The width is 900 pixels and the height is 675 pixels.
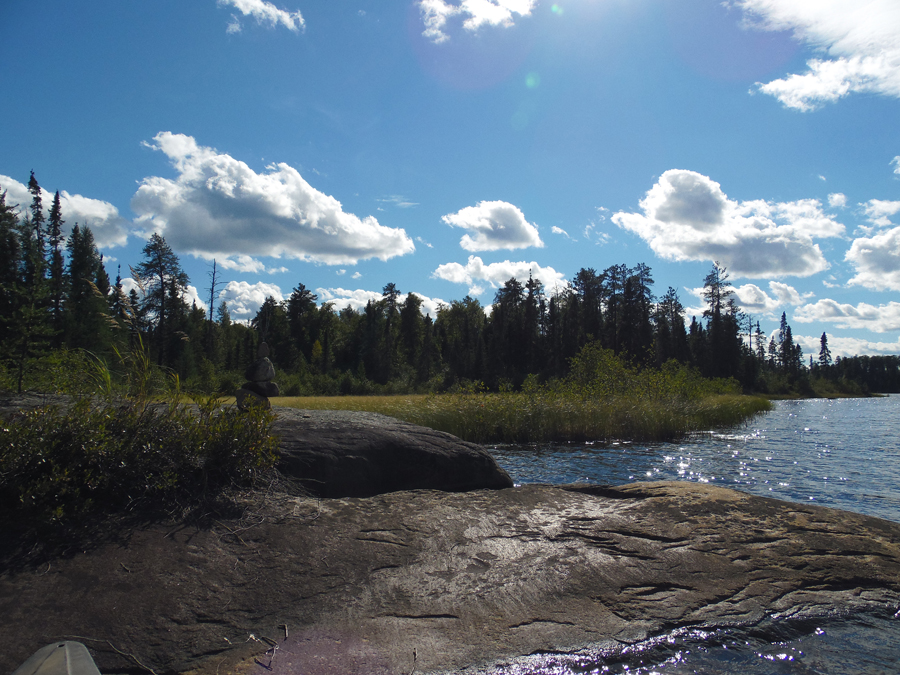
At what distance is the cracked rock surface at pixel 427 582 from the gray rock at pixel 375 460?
2.28ft

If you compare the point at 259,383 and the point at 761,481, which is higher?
the point at 259,383

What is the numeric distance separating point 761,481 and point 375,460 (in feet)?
30.4

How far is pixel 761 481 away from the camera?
35.3ft

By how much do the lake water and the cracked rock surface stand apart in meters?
0.18

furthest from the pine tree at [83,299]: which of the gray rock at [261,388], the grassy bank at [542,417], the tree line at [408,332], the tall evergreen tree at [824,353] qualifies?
the tall evergreen tree at [824,353]

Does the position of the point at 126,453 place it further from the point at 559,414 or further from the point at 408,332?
the point at 408,332

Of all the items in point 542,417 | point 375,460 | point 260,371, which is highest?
point 260,371

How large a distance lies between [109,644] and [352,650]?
145cm

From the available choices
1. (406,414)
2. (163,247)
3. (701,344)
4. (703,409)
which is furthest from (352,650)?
(701,344)

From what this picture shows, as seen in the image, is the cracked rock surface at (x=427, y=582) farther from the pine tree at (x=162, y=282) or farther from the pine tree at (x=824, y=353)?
the pine tree at (x=824, y=353)

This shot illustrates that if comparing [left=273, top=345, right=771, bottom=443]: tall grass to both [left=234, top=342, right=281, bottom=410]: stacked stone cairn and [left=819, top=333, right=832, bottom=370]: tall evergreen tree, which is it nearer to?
[left=234, top=342, right=281, bottom=410]: stacked stone cairn

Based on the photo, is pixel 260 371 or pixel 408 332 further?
pixel 408 332

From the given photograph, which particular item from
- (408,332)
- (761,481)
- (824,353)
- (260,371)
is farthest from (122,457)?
(824,353)

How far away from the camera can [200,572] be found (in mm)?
3625
